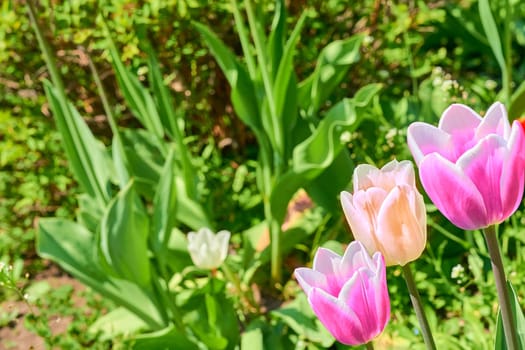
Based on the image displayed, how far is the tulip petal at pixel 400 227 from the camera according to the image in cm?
93

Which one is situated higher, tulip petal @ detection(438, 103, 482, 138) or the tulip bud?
tulip petal @ detection(438, 103, 482, 138)

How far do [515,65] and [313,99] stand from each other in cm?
150

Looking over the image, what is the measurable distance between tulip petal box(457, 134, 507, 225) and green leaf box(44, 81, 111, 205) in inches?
48.4

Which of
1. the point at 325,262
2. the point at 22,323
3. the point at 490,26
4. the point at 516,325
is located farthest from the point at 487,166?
the point at 22,323

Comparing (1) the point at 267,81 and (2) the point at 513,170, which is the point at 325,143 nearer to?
(1) the point at 267,81

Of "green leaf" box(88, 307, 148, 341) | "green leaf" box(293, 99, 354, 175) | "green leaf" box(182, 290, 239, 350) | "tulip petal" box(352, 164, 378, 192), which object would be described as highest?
"tulip petal" box(352, 164, 378, 192)

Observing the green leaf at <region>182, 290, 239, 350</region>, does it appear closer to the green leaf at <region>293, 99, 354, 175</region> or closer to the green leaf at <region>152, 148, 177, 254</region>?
the green leaf at <region>152, 148, 177, 254</region>

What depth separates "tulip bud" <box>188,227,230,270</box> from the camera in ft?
6.64

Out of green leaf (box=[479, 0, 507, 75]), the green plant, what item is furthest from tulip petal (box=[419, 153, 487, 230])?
green leaf (box=[479, 0, 507, 75])

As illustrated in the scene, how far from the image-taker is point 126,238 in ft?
6.04

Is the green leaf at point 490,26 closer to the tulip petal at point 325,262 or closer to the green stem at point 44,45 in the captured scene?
the green stem at point 44,45

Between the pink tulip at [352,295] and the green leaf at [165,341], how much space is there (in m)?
0.99

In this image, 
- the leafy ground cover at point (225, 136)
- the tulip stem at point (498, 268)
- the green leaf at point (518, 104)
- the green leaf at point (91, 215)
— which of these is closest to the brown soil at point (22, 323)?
the leafy ground cover at point (225, 136)

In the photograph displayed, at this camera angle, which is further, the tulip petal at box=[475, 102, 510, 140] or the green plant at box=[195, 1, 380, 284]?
the green plant at box=[195, 1, 380, 284]
